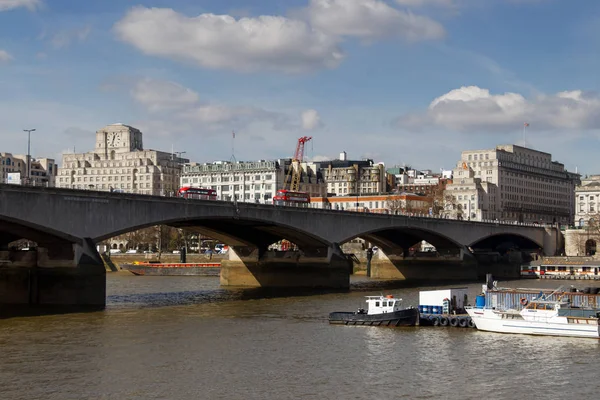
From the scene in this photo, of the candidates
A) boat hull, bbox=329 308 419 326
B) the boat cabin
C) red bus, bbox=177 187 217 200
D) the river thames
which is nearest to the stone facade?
red bus, bbox=177 187 217 200

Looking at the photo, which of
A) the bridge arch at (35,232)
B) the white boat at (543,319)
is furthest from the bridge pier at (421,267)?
the white boat at (543,319)

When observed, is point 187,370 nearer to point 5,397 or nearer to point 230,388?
point 230,388

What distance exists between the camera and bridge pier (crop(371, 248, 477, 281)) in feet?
391

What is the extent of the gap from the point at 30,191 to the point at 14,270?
930 centimetres

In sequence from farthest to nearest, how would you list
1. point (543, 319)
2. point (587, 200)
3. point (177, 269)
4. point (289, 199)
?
1. point (587, 200)
2. point (177, 269)
3. point (289, 199)
4. point (543, 319)

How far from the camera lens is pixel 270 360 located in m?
43.7

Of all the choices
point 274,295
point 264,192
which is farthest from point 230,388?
point 264,192

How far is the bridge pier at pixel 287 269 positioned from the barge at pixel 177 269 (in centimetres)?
2821

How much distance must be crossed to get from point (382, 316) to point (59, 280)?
23.7 metres

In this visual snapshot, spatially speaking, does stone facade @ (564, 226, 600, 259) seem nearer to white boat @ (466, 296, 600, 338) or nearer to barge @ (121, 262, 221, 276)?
barge @ (121, 262, 221, 276)

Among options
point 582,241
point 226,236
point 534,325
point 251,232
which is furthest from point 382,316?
point 582,241

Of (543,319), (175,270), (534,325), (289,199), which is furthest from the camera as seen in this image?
(175,270)

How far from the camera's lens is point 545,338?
2021 inches

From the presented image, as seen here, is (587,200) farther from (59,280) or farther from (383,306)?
(59,280)
